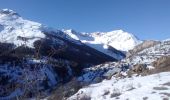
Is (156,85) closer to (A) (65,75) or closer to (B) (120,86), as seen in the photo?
(B) (120,86)

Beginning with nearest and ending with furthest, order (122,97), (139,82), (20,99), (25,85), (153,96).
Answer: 1. (25,85)
2. (20,99)
3. (153,96)
4. (122,97)
5. (139,82)

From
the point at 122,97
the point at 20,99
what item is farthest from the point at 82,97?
the point at 20,99

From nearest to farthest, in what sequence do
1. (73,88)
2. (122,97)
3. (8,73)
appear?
(122,97), (73,88), (8,73)

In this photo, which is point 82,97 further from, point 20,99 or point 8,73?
point 8,73

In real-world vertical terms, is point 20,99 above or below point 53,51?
below

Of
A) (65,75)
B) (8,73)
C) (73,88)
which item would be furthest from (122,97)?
(65,75)

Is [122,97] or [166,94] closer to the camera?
[166,94]

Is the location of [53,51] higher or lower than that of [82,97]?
higher

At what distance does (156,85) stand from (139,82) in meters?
1.84

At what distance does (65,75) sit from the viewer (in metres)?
188

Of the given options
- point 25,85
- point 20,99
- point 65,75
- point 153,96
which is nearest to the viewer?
point 25,85

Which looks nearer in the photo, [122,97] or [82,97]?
[122,97]

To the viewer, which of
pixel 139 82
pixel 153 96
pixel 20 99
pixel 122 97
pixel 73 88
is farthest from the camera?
pixel 73 88

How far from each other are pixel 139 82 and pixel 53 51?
10.7m
